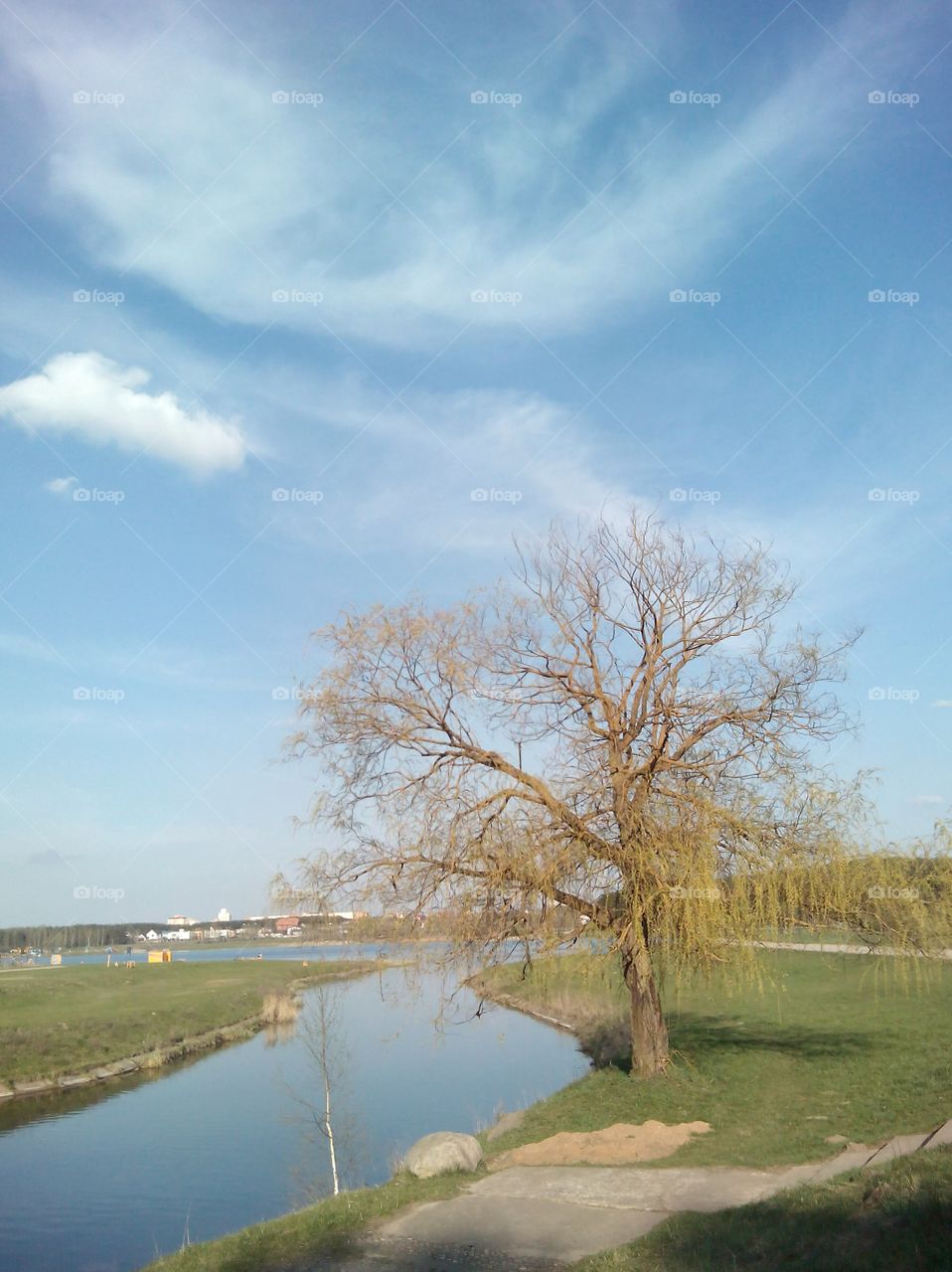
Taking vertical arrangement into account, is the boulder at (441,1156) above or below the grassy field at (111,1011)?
above

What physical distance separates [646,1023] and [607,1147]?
4121 mm

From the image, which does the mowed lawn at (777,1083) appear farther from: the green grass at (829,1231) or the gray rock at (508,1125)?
the green grass at (829,1231)

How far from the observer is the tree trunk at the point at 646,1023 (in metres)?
17.5

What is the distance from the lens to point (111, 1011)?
52375 mm

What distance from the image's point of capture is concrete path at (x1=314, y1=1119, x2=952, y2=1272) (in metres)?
9.62

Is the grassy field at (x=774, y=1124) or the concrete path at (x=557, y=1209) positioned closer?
the grassy field at (x=774, y=1124)

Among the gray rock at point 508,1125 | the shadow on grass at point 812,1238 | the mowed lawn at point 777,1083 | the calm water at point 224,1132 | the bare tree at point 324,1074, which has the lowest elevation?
the calm water at point 224,1132

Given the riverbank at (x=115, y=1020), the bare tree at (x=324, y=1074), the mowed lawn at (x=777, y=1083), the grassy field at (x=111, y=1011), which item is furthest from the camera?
the grassy field at (x=111, y=1011)

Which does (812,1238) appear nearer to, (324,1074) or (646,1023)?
(646,1023)

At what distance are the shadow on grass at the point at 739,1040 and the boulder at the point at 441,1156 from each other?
21.1ft

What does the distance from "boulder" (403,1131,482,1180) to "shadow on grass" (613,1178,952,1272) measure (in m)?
4.63

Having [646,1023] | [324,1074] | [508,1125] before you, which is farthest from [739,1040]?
[324,1074]

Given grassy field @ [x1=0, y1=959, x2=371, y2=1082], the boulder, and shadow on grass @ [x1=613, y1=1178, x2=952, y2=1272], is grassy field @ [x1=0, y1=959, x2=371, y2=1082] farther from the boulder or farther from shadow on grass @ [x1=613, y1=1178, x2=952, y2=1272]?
shadow on grass @ [x1=613, y1=1178, x2=952, y2=1272]

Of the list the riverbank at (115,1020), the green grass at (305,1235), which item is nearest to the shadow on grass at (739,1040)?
the green grass at (305,1235)
